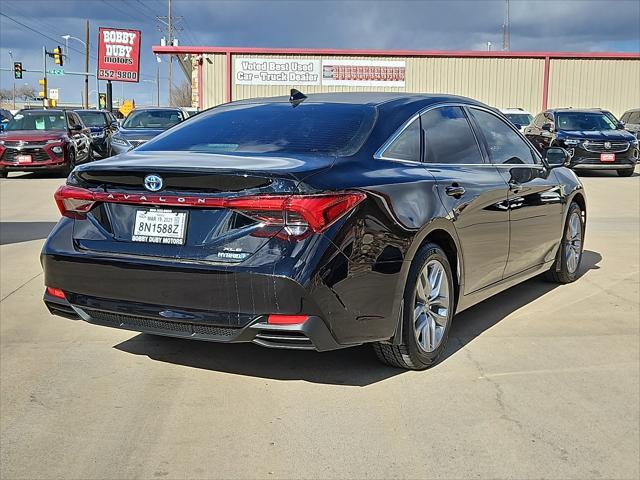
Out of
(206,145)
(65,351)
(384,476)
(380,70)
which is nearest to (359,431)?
(384,476)

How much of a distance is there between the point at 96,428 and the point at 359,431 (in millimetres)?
1286

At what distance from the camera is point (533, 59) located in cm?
3359

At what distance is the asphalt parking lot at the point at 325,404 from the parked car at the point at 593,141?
1339 cm

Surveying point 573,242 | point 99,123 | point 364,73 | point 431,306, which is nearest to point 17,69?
point 364,73

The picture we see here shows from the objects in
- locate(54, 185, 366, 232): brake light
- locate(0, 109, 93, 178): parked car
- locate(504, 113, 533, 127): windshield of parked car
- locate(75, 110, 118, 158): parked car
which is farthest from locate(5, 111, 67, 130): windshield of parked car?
locate(54, 185, 366, 232): brake light

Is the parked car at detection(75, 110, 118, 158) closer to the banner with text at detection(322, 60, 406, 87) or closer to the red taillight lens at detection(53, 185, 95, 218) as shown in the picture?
the banner with text at detection(322, 60, 406, 87)

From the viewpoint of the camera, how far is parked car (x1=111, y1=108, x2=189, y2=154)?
16391 millimetres

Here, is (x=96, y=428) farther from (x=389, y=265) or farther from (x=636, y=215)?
(x=636, y=215)

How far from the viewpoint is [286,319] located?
3.65 metres

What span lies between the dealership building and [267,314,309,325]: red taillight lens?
29895mm

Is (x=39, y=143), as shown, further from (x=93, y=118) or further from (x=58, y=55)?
(x=58, y=55)

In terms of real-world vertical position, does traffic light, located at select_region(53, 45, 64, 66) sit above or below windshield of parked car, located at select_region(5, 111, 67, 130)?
above

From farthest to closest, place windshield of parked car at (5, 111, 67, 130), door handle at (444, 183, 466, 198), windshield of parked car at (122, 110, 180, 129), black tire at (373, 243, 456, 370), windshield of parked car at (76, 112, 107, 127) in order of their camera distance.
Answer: windshield of parked car at (76, 112, 107, 127) → windshield of parked car at (5, 111, 67, 130) → windshield of parked car at (122, 110, 180, 129) → door handle at (444, 183, 466, 198) → black tire at (373, 243, 456, 370)

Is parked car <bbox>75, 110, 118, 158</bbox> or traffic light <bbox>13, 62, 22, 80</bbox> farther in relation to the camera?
traffic light <bbox>13, 62, 22, 80</bbox>
